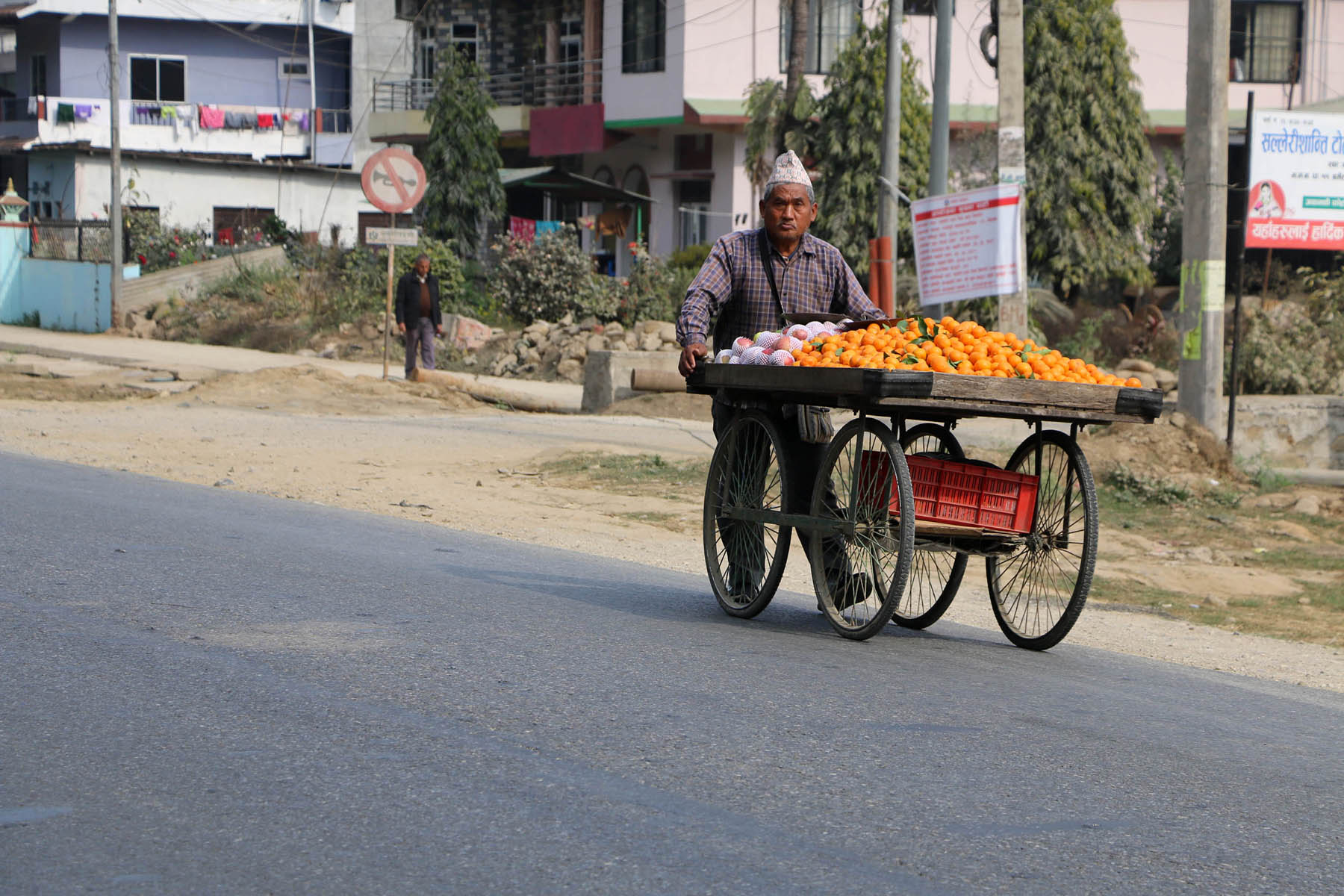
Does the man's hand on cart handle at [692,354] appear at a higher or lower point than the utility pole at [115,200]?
lower

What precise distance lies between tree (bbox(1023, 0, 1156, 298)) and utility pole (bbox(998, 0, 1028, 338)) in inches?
527

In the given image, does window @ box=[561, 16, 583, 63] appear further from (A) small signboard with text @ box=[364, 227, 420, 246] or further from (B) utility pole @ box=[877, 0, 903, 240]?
(B) utility pole @ box=[877, 0, 903, 240]

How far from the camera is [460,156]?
3697cm

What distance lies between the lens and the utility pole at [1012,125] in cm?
1573

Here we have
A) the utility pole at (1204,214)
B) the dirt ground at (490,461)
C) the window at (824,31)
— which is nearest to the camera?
the dirt ground at (490,461)

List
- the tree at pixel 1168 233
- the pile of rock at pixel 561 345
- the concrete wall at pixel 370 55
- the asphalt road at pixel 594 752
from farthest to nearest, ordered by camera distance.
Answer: the concrete wall at pixel 370 55 < the tree at pixel 1168 233 < the pile of rock at pixel 561 345 < the asphalt road at pixel 594 752

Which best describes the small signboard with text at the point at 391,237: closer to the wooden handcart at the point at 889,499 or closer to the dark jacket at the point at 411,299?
the dark jacket at the point at 411,299

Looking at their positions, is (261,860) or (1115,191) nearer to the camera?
(261,860)

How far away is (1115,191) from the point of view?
98.6 feet

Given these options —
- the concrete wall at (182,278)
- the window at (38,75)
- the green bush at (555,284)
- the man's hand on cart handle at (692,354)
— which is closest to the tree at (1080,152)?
the green bush at (555,284)

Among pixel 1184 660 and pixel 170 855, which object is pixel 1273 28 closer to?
pixel 1184 660

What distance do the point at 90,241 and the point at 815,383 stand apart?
101 ft

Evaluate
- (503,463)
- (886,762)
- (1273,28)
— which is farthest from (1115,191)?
(886,762)

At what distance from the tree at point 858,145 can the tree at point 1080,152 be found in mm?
2261
